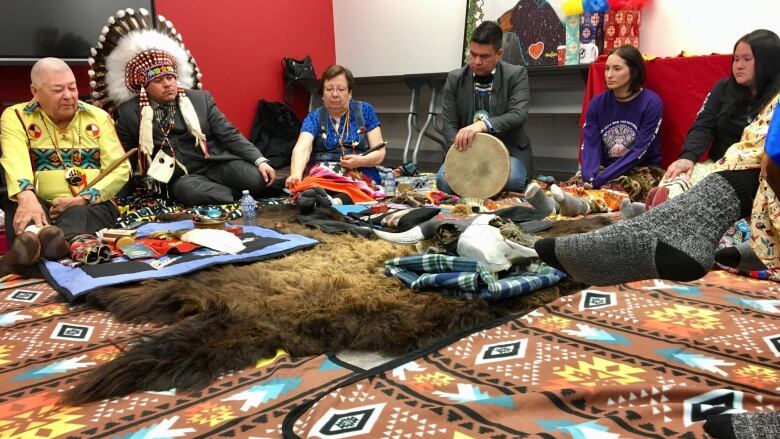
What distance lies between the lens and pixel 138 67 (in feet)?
11.7

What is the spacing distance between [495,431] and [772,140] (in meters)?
0.71

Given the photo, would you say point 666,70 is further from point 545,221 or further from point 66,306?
point 66,306

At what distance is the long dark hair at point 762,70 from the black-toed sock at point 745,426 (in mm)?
2413

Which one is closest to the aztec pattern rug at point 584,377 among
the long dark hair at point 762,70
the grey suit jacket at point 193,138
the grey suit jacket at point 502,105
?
the long dark hair at point 762,70

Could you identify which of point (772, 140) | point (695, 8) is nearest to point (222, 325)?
point (772, 140)

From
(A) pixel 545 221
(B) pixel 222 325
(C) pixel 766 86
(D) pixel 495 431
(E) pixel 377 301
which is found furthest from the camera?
(C) pixel 766 86

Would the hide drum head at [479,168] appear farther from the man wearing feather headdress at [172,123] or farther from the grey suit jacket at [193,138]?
the grey suit jacket at [193,138]

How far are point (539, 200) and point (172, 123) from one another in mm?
2288

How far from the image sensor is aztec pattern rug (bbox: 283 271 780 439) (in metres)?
1.20

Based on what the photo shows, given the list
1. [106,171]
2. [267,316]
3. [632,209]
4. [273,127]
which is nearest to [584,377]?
[267,316]

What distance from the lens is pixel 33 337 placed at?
1760 mm

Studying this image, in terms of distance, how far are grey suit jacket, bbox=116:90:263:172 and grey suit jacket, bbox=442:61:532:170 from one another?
1349 mm

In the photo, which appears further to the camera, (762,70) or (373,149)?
(373,149)

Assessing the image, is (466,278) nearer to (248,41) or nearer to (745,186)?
(745,186)
